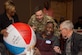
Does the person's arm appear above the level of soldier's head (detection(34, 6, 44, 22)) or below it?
below

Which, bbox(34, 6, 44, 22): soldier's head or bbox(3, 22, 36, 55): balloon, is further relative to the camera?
bbox(34, 6, 44, 22): soldier's head

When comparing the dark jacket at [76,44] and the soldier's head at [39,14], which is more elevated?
the soldier's head at [39,14]

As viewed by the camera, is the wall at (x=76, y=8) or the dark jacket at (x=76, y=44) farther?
the wall at (x=76, y=8)

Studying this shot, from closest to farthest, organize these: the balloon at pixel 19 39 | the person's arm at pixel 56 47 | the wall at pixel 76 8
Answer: the balloon at pixel 19 39 → the person's arm at pixel 56 47 → the wall at pixel 76 8

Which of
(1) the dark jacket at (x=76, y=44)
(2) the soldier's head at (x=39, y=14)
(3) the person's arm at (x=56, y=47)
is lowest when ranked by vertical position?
(3) the person's arm at (x=56, y=47)

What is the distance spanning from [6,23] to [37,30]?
0.53 metres

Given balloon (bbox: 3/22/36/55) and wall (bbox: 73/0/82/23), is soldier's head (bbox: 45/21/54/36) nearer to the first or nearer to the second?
balloon (bbox: 3/22/36/55)

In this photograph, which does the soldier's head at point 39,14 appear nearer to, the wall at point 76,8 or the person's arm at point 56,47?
the person's arm at point 56,47

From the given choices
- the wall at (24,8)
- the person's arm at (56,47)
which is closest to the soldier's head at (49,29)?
the person's arm at (56,47)

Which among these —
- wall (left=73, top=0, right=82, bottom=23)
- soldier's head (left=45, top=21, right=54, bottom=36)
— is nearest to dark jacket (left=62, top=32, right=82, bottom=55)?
soldier's head (left=45, top=21, right=54, bottom=36)

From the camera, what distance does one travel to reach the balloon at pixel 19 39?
323cm

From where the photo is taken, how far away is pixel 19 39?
3.26 m

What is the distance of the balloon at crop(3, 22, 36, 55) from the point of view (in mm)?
3227

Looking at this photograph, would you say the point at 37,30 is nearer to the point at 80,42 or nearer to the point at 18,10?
the point at 80,42
